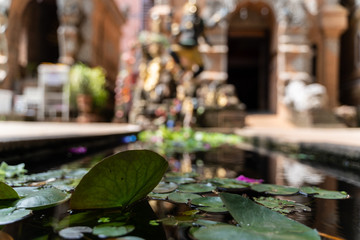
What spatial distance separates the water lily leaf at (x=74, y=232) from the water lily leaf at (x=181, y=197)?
1.13 ft

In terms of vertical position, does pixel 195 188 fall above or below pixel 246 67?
below

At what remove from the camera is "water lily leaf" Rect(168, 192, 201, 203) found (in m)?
0.99

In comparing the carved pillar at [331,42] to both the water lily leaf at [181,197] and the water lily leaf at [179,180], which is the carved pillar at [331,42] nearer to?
the water lily leaf at [179,180]

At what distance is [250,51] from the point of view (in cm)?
1820

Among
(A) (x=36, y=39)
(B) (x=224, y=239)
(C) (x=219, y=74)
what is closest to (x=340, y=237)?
(B) (x=224, y=239)

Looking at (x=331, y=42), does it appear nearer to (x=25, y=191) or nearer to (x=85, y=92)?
(x=85, y=92)

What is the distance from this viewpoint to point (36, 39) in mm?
14539

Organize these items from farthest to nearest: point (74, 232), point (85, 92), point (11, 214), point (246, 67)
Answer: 1. point (246, 67)
2. point (85, 92)
3. point (11, 214)
4. point (74, 232)

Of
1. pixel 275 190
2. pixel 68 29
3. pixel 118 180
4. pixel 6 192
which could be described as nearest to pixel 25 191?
pixel 6 192

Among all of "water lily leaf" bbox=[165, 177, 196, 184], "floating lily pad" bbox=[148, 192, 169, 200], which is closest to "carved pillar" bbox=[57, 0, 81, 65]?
"water lily leaf" bbox=[165, 177, 196, 184]

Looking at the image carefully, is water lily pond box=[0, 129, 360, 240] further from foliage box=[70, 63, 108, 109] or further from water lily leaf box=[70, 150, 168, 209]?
foliage box=[70, 63, 108, 109]

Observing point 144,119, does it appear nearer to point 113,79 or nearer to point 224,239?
point 224,239

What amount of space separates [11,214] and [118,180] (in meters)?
0.27

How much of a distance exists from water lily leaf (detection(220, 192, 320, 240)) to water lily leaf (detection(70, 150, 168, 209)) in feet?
0.72
